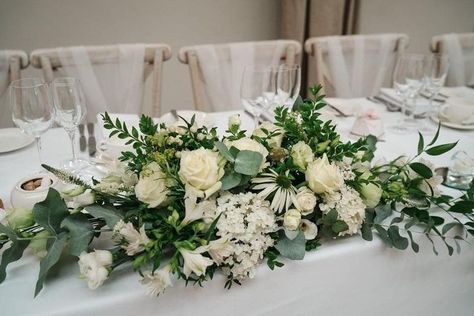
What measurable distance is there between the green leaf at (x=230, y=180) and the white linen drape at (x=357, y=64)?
4.59 ft

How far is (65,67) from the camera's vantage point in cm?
152

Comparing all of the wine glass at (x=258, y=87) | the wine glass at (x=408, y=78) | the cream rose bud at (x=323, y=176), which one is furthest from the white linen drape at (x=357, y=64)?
the cream rose bud at (x=323, y=176)

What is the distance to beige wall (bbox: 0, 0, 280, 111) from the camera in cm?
232

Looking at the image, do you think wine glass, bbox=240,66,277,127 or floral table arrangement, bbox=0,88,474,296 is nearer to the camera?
floral table arrangement, bbox=0,88,474,296

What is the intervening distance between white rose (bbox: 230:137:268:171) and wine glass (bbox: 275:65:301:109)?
0.49m

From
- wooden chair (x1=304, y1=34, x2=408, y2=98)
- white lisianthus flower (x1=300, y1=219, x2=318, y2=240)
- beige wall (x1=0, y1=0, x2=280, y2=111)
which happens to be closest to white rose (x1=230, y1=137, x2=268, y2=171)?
white lisianthus flower (x1=300, y1=219, x2=318, y2=240)

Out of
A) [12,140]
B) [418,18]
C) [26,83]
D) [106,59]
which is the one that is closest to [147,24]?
[106,59]

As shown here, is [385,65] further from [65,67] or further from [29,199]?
[29,199]

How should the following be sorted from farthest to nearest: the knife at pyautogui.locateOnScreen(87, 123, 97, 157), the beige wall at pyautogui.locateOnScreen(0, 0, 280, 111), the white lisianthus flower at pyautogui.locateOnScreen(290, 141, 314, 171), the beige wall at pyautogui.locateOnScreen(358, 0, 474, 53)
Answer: the beige wall at pyautogui.locateOnScreen(358, 0, 474, 53) < the beige wall at pyautogui.locateOnScreen(0, 0, 280, 111) < the knife at pyautogui.locateOnScreen(87, 123, 97, 157) < the white lisianthus flower at pyautogui.locateOnScreen(290, 141, 314, 171)

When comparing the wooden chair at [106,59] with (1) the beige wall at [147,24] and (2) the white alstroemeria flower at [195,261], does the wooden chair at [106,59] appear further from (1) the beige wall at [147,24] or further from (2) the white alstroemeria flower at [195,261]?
(2) the white alstroemeria flower at [195,261]

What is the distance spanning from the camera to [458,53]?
1.99 meters

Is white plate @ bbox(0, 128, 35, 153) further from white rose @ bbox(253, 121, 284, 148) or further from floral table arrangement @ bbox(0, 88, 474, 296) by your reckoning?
white rose @ bbox(253, 121, 284, 148)

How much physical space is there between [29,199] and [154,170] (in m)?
0.26

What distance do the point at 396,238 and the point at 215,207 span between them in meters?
0.31
